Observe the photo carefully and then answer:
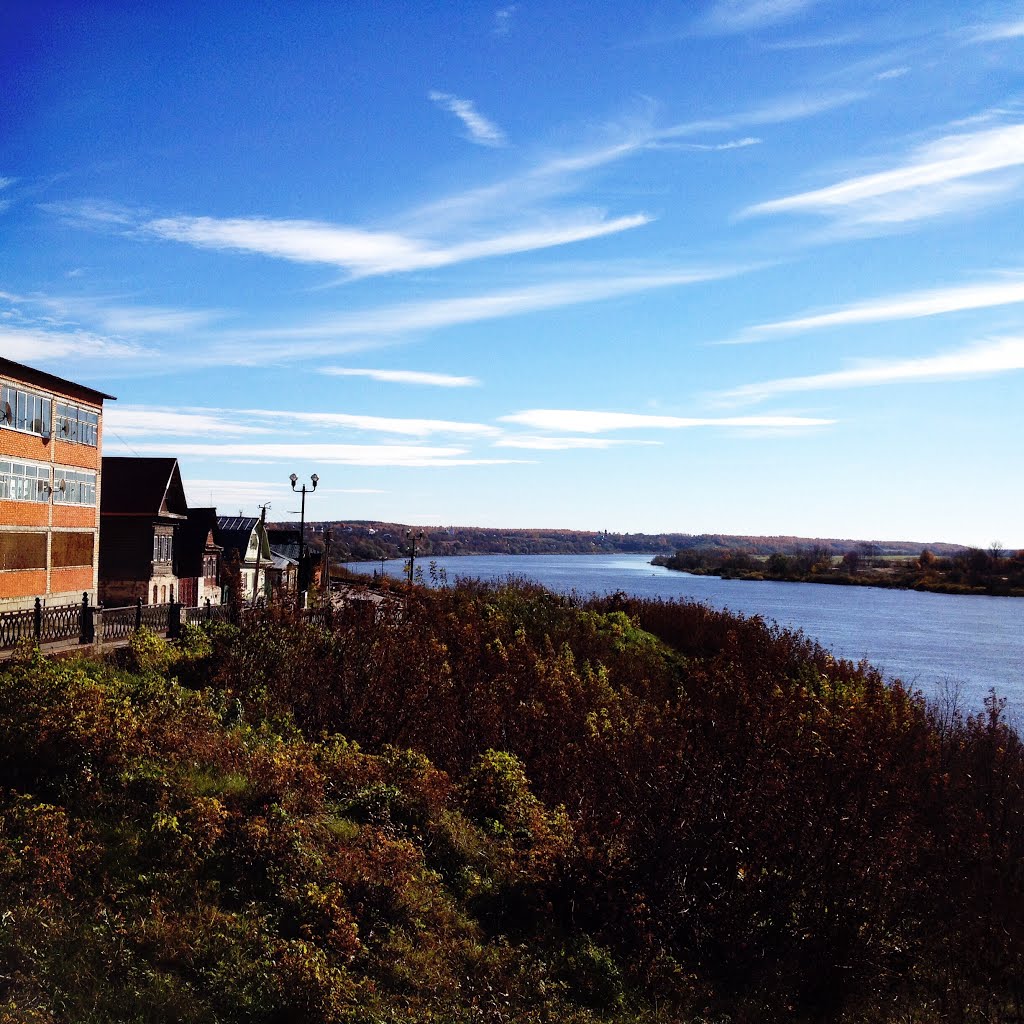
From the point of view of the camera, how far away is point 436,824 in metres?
11.2

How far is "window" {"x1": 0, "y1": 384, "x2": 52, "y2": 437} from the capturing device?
31203 mm

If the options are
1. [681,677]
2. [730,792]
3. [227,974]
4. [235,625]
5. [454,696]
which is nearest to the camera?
[227,974]

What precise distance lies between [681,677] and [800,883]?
61.4 ft

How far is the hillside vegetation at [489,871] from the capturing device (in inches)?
303

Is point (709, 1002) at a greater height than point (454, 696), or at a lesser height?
lesser

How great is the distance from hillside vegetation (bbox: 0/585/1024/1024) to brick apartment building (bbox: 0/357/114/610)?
1955 centimetres

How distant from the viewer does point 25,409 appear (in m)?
32.4

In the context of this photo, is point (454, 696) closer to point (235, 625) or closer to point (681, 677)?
point (235, 625)

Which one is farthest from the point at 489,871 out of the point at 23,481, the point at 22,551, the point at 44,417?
the point at 44,417

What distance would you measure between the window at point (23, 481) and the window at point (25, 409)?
1.18 meters

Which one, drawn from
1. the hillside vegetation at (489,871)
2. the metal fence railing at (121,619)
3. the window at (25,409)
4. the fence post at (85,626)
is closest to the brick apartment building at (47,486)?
the window at (25,409)

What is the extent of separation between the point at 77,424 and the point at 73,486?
7.49ft

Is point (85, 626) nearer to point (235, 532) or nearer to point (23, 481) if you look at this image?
point (23, 481)

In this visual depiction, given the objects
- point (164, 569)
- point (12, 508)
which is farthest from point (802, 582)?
point (12, 508)
